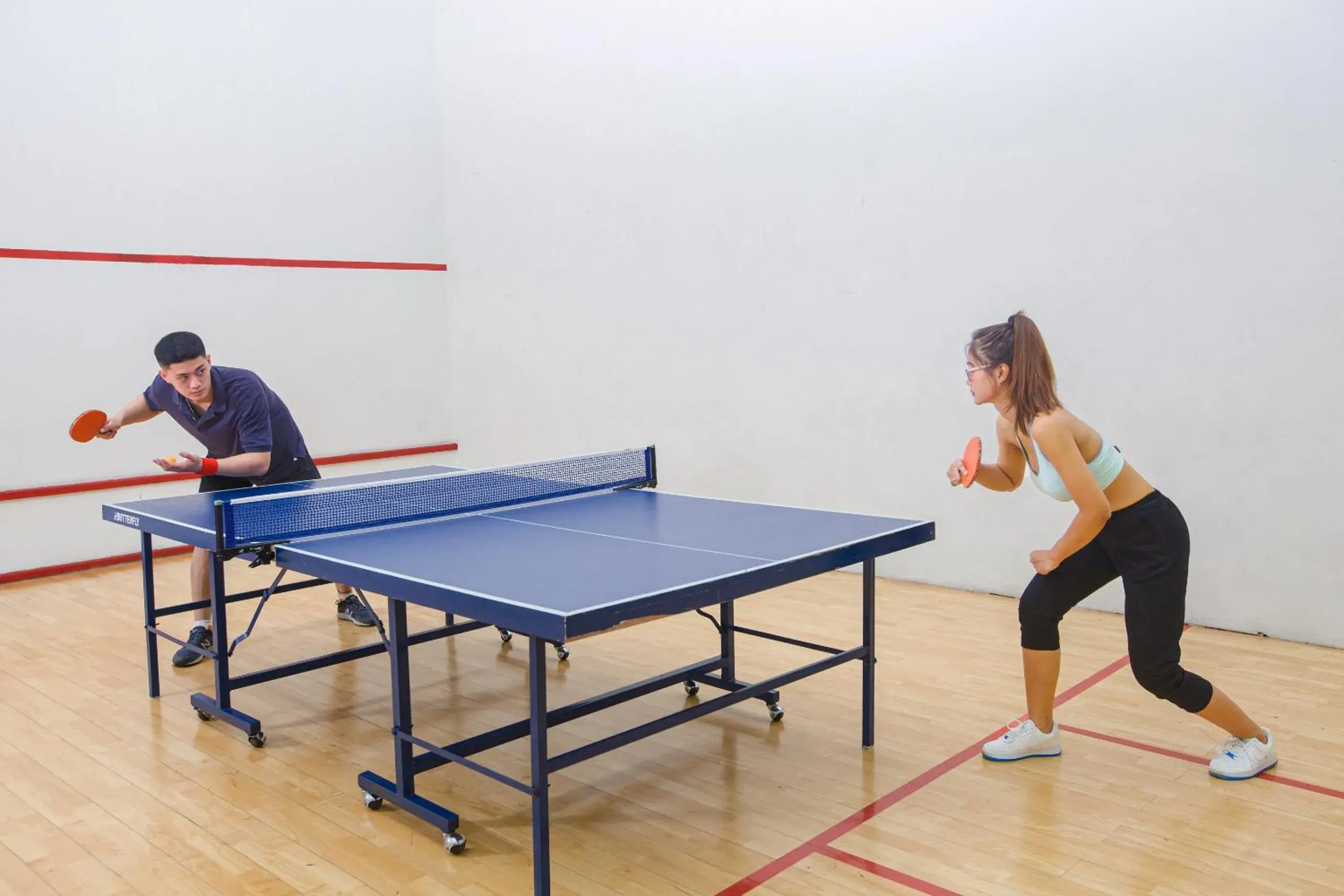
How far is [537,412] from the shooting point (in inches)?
316

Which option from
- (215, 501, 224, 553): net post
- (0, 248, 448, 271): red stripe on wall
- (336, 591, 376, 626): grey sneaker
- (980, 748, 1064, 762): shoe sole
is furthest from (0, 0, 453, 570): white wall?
(980, 748, 1064, 762): shoe sole

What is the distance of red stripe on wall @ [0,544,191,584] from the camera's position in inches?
257

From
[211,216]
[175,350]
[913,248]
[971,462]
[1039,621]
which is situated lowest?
[1039,621]

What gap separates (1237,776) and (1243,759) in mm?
59

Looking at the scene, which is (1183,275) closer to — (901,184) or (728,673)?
(901,184)

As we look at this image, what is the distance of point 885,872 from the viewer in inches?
114

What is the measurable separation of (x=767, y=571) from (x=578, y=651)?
2225 millimetres

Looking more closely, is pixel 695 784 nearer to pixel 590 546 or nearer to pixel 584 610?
pixel 590 546

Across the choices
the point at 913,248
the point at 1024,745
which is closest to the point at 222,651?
the point at 1024,745

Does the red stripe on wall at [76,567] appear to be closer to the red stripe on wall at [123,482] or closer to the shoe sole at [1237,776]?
the red stripe on wall at [123,482]

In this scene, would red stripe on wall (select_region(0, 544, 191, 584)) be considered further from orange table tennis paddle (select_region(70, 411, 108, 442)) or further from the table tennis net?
the table tennis net

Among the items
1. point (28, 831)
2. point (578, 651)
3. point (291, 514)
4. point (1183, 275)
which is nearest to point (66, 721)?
point (28, 831)

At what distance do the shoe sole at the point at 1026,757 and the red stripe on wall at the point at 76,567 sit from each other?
16.1 ft

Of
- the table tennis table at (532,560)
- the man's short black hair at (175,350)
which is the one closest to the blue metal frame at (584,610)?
the table tennis table at (532,560)
